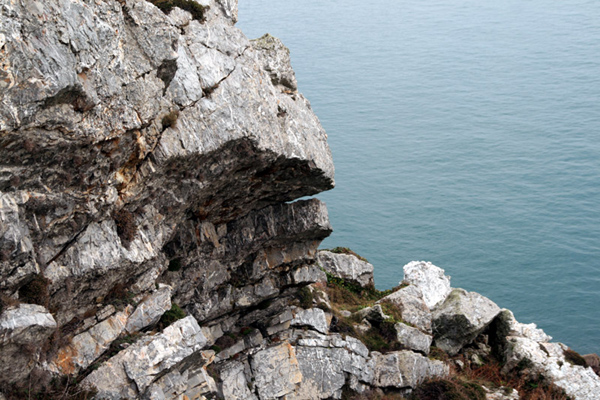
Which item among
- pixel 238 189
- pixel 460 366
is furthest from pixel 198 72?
pixel 460 366

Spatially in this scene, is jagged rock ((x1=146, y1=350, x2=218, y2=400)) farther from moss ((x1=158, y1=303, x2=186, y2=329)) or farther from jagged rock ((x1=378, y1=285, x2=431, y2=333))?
jagged rock ((x1=378, y1=285, x2=431, y2=333))

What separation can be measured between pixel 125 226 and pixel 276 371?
47.2ft

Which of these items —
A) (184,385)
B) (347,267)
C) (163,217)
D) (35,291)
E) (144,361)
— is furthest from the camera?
(347,267)

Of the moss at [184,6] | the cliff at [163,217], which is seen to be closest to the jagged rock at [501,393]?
the cliff at [163,217]

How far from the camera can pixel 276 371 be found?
1212 inches

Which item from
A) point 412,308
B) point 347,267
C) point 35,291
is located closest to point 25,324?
point 35,291

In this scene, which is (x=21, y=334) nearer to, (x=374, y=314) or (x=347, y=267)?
(x=374, y=314)

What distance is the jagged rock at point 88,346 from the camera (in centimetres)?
1997

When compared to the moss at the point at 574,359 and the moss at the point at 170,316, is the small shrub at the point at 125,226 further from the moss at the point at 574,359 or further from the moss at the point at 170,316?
the moss at the point at 574,359

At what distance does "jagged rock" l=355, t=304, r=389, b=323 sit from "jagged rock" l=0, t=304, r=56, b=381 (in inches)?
972

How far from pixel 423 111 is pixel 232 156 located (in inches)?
3910

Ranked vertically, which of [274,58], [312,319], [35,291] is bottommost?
[312,319]

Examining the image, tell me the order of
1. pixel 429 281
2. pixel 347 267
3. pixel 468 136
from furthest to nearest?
pixel 468 136 < pixel 429 281 < pixel 347 267

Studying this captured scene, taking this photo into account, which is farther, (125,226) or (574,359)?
(574,359)
